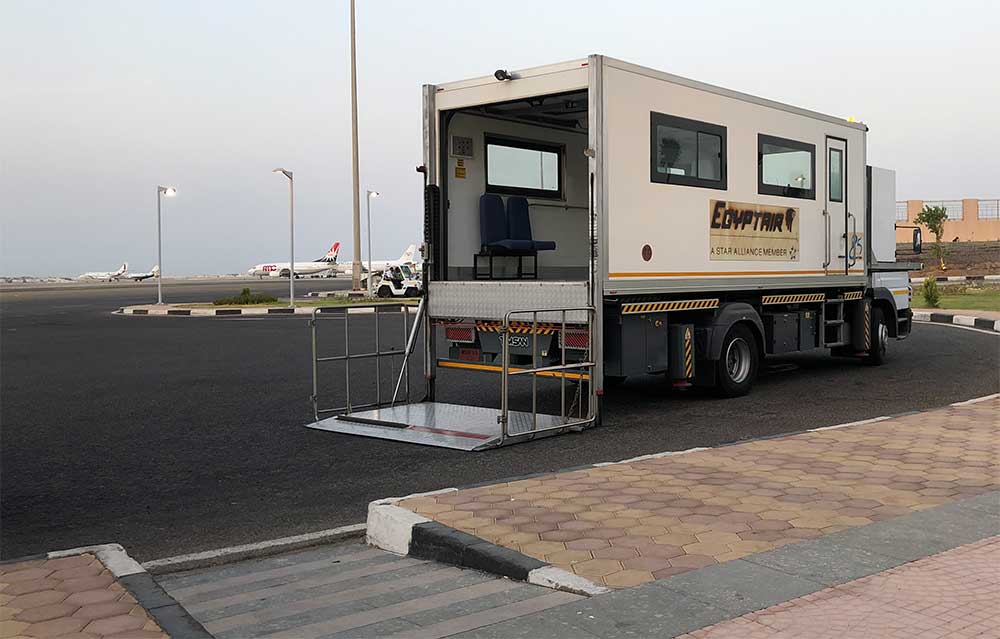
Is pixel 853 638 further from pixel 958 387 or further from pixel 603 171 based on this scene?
pixel 958 387

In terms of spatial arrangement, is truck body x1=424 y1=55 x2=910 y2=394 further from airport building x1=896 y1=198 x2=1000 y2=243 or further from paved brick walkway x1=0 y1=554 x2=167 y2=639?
airport building x1=896 y1=198 x2=1000 y2=243

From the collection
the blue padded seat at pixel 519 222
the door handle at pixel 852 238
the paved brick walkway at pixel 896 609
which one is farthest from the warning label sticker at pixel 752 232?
the paved brick walkway at pixel 896 609

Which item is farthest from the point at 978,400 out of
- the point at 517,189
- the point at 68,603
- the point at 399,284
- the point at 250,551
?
the point at 399,284

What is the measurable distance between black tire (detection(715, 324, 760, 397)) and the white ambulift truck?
0.02 metres

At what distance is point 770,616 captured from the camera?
13.4 ft

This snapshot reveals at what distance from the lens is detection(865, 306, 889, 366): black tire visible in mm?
14281

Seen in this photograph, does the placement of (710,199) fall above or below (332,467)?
above

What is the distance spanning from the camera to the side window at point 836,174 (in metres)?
13.1

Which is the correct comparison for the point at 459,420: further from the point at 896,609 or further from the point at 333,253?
the point at 333,253

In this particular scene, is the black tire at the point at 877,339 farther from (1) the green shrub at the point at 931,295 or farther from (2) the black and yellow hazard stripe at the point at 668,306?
(1) the green shrub at the point at 931,295

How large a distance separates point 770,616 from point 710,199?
747 centimetres

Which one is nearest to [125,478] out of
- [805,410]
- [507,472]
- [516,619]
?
[507,472]

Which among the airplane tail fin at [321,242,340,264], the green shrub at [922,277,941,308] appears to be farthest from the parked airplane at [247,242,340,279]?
the green shrub at [922,277,941,308]

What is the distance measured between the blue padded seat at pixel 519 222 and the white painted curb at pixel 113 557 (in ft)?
23.1
